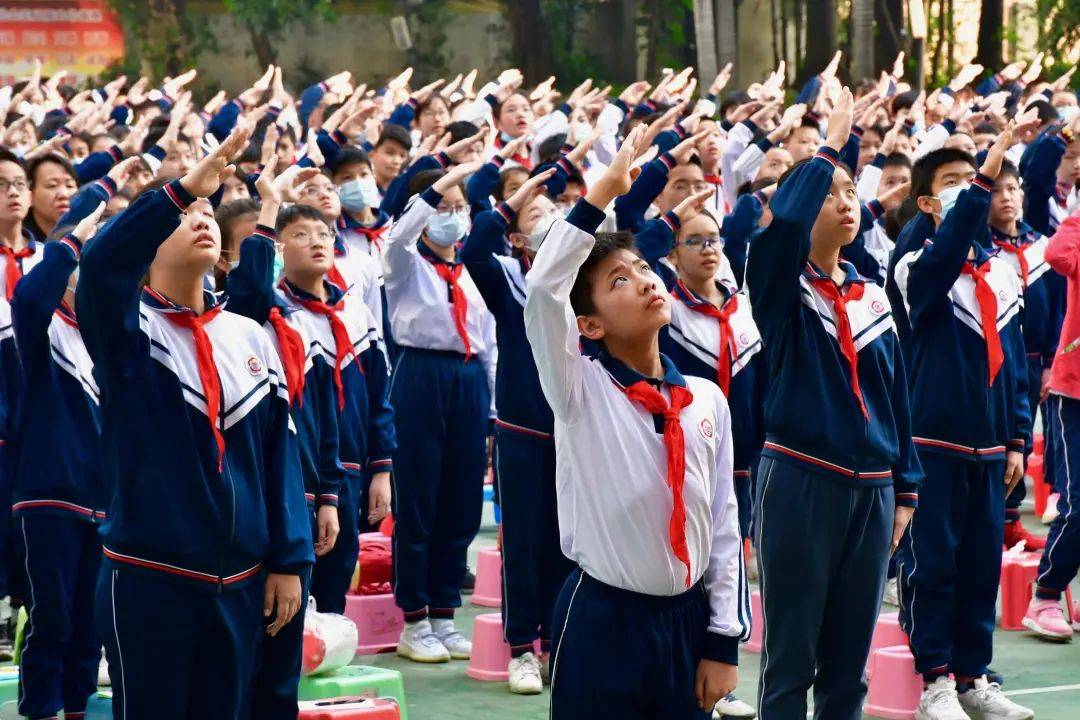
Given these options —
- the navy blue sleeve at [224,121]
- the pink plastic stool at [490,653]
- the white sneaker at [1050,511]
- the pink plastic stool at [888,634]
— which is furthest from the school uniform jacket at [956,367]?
the navy blue sleeve at [224,121]

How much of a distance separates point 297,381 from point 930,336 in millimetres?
2022

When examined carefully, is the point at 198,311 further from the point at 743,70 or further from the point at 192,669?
the point at 743,70

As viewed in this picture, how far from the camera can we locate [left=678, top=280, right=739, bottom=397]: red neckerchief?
6.10m

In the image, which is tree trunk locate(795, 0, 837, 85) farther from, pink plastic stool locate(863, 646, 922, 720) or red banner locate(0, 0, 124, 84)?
pink plastic stool locate(863, 646, 922, 720)

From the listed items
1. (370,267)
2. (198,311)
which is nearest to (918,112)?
(370,267)

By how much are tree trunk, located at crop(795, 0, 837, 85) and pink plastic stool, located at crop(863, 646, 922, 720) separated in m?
16.1

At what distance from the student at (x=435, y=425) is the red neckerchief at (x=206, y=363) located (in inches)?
106

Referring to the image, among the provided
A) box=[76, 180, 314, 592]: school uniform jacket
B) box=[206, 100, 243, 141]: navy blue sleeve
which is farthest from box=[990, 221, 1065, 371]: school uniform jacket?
box=[206, 100, 243, 141]: navy blue sleeve

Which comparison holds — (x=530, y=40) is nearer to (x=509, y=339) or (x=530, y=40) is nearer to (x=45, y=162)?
(x=45, y=162)

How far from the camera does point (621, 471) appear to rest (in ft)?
12.3

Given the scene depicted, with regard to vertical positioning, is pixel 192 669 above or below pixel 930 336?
below

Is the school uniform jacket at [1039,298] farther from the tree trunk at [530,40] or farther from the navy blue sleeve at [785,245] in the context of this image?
the tree trunk at [530,40]

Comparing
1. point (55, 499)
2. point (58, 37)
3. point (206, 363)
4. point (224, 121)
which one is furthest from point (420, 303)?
point (58, 37)

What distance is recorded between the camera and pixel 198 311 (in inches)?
157
